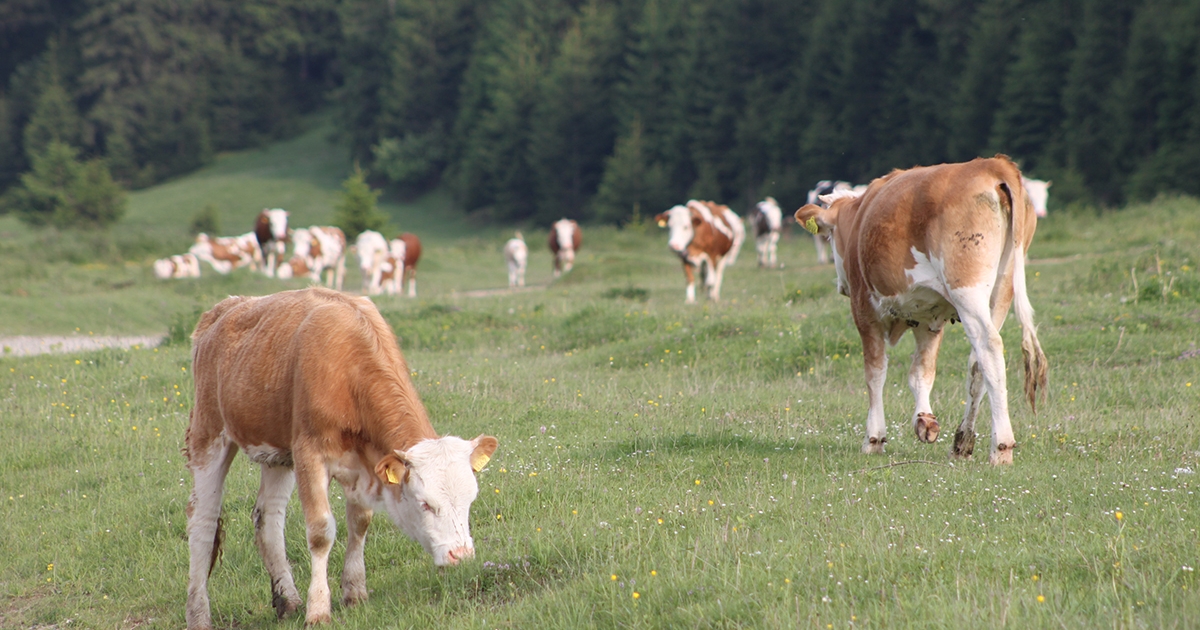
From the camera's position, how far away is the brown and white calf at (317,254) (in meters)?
30.0

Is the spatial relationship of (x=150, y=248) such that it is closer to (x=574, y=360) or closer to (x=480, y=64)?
(x=574, y=360)

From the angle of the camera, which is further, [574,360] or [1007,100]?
[1007,100]

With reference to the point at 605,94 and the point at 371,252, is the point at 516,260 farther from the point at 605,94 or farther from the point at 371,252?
the point at 605,94

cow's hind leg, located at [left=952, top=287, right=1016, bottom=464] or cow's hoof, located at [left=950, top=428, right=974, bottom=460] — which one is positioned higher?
cow's hind leg, located at [left=952, top=287, right=1016, bottom=464]

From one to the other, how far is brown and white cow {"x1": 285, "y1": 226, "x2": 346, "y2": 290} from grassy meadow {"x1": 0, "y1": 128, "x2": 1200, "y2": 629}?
14.7m

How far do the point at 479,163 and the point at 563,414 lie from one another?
188 ft

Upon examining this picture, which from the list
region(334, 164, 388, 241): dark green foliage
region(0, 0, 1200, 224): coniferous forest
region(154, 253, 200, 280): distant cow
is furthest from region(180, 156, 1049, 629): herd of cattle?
region(334, 164, 388, 241): dark green foliage

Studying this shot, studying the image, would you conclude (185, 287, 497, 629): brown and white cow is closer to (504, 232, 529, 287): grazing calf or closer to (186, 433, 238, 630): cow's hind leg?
(186, 433, 238, 630): cow's hind leg

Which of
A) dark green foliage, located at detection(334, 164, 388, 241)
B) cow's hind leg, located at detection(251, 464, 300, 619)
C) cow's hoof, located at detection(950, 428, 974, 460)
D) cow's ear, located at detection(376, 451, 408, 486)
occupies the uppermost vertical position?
dark green foliage, located at detection(334, 164, 388, 241)

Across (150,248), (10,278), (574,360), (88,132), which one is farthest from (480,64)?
(574,360)

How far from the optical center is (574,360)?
12547 mm

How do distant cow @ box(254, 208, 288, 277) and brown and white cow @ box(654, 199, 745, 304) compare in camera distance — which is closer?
brown and white cow @ box(654, 199, 745, 304)

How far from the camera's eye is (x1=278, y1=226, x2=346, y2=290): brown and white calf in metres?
30.0

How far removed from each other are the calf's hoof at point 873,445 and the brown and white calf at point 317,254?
24.4m
